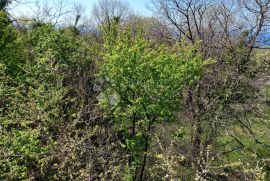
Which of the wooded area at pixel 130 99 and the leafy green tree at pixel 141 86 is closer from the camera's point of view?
the wooded area at pixel 130 99

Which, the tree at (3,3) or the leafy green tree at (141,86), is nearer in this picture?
the leafy green tree at (141,86)

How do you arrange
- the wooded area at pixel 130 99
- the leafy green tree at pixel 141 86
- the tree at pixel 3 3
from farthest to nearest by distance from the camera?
the tree at pixel 3 3, the leafy green tree at pixel 141 86, the wooded area at pixel 130 99

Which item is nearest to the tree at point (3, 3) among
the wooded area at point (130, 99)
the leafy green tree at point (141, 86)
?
the wooded area at point (130, 99)

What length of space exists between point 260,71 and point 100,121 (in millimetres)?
6795

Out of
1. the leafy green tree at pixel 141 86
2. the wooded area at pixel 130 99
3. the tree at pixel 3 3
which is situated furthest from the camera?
the tree at pixel 3 3

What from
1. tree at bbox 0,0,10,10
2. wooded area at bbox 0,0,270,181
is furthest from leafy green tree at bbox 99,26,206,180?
tree at bbox 0,0,10,10

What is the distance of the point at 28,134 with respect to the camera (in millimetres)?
8875

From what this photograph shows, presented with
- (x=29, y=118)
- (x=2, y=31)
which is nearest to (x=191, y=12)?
(x=2, y=31)

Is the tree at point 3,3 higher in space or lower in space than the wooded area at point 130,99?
higher

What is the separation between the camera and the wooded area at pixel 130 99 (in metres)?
9.23

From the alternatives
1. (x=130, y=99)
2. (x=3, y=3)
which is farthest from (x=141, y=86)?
(x=3, y=3)

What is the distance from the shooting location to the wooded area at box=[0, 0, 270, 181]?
363 inches

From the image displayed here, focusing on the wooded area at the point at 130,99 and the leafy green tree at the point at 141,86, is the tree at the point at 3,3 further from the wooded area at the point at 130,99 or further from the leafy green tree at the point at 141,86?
the leafy green tree at the point at 141,86

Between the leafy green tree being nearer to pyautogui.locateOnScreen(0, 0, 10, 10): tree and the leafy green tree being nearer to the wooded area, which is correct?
the wooded area
